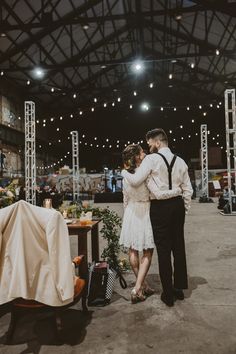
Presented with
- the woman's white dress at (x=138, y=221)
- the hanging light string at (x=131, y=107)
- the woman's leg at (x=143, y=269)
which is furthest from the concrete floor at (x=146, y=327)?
the hanging light string at (x=131, y=107)

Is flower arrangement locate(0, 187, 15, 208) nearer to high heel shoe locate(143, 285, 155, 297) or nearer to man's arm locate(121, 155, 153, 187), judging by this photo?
man's arm locate(121, 155, 153, 187)

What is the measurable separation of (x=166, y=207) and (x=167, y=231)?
207 mm

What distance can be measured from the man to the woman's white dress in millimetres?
85

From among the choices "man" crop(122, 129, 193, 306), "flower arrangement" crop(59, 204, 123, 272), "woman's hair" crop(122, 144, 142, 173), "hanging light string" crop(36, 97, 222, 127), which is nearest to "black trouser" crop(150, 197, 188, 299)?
"man" crop(122, 129, 193, 306)

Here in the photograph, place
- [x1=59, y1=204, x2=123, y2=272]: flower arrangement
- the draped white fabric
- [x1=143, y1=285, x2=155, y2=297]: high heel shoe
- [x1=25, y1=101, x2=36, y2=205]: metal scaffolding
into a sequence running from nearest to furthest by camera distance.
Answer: the draped white fabric, [x1=143, y1=285, x2=155, y2=297]: high heel shoe, [x1=59, y1=204, x2=123, y2=272]: flower arrangement, [x1=25, y1=101, x2=36, y2=205]: metal scaffolding

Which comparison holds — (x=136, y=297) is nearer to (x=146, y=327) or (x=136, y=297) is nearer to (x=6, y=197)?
(x=146, y=327)

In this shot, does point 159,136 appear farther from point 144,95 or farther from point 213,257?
point 144,95

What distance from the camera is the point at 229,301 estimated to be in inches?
123

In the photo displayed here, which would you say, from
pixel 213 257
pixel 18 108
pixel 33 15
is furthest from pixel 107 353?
pixel 18 108

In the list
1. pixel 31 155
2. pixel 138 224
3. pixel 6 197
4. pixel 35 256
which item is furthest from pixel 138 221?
pixel 31 155

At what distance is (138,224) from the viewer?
10.2 feet

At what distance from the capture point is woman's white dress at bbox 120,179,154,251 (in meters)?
3.09

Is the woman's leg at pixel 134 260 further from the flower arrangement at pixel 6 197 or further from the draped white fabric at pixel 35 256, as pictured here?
the flower arrangement at pixel 6 197

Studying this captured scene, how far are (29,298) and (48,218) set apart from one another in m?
0.54
